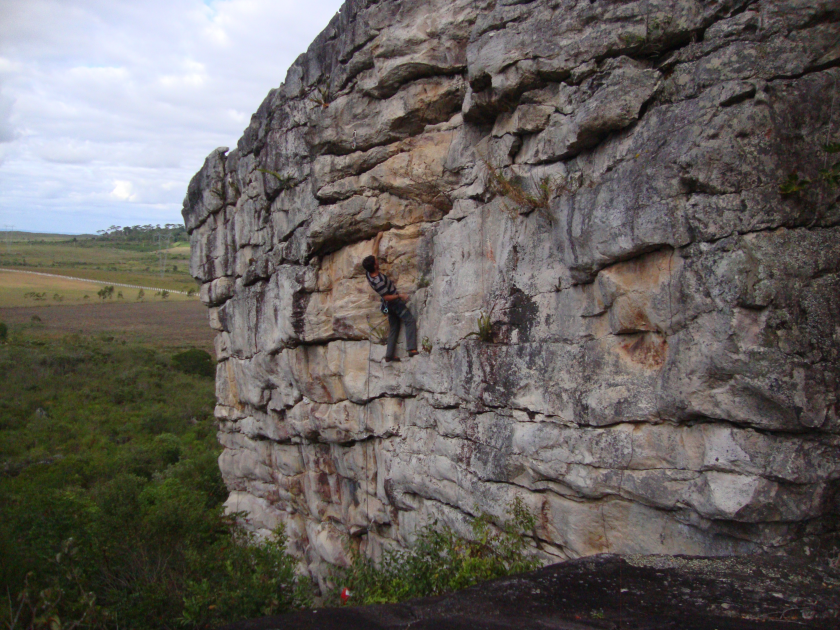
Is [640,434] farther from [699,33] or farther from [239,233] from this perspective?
[239,233]

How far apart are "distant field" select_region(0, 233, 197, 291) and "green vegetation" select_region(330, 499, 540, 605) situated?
74.3 m

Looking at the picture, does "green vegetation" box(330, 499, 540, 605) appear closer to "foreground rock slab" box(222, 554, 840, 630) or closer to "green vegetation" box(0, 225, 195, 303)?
"foreground rock slab" box(222, 554, 840, 630)

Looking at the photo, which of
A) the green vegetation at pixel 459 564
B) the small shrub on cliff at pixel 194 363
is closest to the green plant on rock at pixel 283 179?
the green vegetation at pixel 459 564

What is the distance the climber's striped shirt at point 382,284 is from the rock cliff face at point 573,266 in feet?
1.37

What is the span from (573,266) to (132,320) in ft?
173

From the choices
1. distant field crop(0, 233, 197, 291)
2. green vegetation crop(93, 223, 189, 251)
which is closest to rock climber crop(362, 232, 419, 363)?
distant field crop(0, 233, 197, 291)

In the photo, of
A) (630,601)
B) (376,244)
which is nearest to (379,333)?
(376,244)

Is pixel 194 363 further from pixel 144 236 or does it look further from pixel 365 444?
pixel 144 236

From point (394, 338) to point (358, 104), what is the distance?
3.61 m

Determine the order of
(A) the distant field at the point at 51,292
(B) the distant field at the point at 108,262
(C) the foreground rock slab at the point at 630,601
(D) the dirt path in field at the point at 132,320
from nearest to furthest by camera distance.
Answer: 1. (C) the foreground rock slab at the point at 630,601
2. (D) the dirt path in field at the point at 132,320
3. (A) the distant field at the point at 51,292
4. (B) the distant field at the point at 108,262

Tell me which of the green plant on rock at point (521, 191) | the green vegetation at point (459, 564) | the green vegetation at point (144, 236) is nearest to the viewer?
the green vegetation at point (459, 564)

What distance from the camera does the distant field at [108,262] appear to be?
8038 cm

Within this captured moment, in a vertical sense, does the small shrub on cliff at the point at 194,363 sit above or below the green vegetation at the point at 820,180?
below

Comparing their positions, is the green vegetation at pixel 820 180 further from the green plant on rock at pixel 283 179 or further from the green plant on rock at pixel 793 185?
the green plant on rock at pixel 283 179
